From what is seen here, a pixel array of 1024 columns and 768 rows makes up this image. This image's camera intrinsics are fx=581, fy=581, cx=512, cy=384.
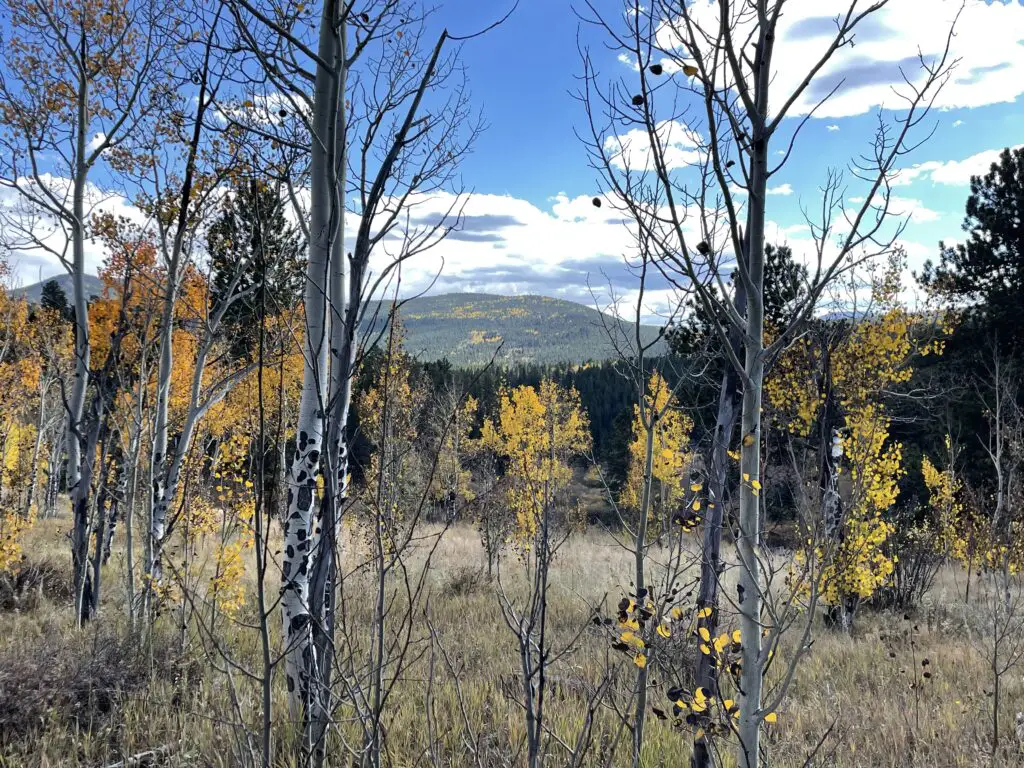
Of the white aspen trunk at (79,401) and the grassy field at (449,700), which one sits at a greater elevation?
the white aspen trunk at (79,401)

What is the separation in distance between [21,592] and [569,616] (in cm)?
734

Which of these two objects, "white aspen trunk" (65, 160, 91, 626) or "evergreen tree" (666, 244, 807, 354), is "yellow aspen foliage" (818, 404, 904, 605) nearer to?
"evergreen tree" (666, 244, 807, 354)

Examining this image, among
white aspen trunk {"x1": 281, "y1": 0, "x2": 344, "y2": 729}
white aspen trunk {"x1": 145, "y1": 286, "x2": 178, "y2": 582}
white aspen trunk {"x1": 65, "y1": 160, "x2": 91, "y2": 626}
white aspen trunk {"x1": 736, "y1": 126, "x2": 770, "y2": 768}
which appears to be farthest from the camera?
white aspen trunk {"x1": 65, "y1": 160, "x2": 91, "y2": 626}

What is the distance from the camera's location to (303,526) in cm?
365

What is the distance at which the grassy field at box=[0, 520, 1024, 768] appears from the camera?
334 centimetres

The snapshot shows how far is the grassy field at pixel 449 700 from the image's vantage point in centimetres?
334

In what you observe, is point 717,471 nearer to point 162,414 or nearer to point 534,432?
point 162,414


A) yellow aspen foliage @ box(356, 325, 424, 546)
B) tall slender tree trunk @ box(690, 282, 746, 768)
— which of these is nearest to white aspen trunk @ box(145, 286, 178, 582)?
yellow aspen foliage @ box(356, 325, 424, 546)

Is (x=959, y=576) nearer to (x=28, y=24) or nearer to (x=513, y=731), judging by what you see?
(x=513, y=731)

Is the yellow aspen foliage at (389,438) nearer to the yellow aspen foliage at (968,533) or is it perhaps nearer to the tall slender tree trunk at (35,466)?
the tall slender tree trunk at (35,466)

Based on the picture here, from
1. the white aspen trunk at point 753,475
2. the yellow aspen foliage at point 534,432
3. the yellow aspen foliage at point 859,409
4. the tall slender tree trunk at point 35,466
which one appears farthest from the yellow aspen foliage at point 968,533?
the tall slender tree trunk at point 35,466

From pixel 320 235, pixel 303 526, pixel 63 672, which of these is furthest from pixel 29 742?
pixel 320 235

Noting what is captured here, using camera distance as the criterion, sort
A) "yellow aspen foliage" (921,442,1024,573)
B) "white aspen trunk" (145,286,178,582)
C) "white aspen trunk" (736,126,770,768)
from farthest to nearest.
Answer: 1. "yellow aspen foliage" (921,442,1024,573)
2. "white aspen trunk" (145,286,178,582)
3. "white aspen trunk" (736,126,770,768)

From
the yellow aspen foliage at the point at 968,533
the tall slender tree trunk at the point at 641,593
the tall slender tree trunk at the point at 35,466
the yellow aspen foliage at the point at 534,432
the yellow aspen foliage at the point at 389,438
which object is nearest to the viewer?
the yellow aspen foliage at the point at 389,438
